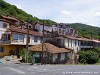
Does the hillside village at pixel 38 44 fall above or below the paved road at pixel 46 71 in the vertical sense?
above

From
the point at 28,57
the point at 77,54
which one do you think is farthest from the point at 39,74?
the point at 77,54

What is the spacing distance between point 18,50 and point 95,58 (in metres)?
18.6

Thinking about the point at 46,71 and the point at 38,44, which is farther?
the point at 38,44

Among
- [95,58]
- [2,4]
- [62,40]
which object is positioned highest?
[2,4]

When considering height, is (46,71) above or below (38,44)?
below

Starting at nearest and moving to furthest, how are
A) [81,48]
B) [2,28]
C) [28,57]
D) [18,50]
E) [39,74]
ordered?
[39,74]
[28,57]
[2,28]
[18,50]
[81,48]

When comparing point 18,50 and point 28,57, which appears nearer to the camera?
point 28,57

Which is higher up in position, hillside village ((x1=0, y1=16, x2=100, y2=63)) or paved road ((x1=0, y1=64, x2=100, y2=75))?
hillside village ((x1=0, y1=16, x2=100, y2=63))

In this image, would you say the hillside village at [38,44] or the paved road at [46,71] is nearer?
the paved road at [46,71]

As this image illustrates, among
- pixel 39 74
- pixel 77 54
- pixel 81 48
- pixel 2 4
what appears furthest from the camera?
pixel 2 4

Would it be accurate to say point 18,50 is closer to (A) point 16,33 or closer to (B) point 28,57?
(A) point 16,33

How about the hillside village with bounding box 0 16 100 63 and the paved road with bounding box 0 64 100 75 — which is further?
the hillside village with bounding box 0 16 100 63

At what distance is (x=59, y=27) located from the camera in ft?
288

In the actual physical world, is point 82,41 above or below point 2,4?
below
